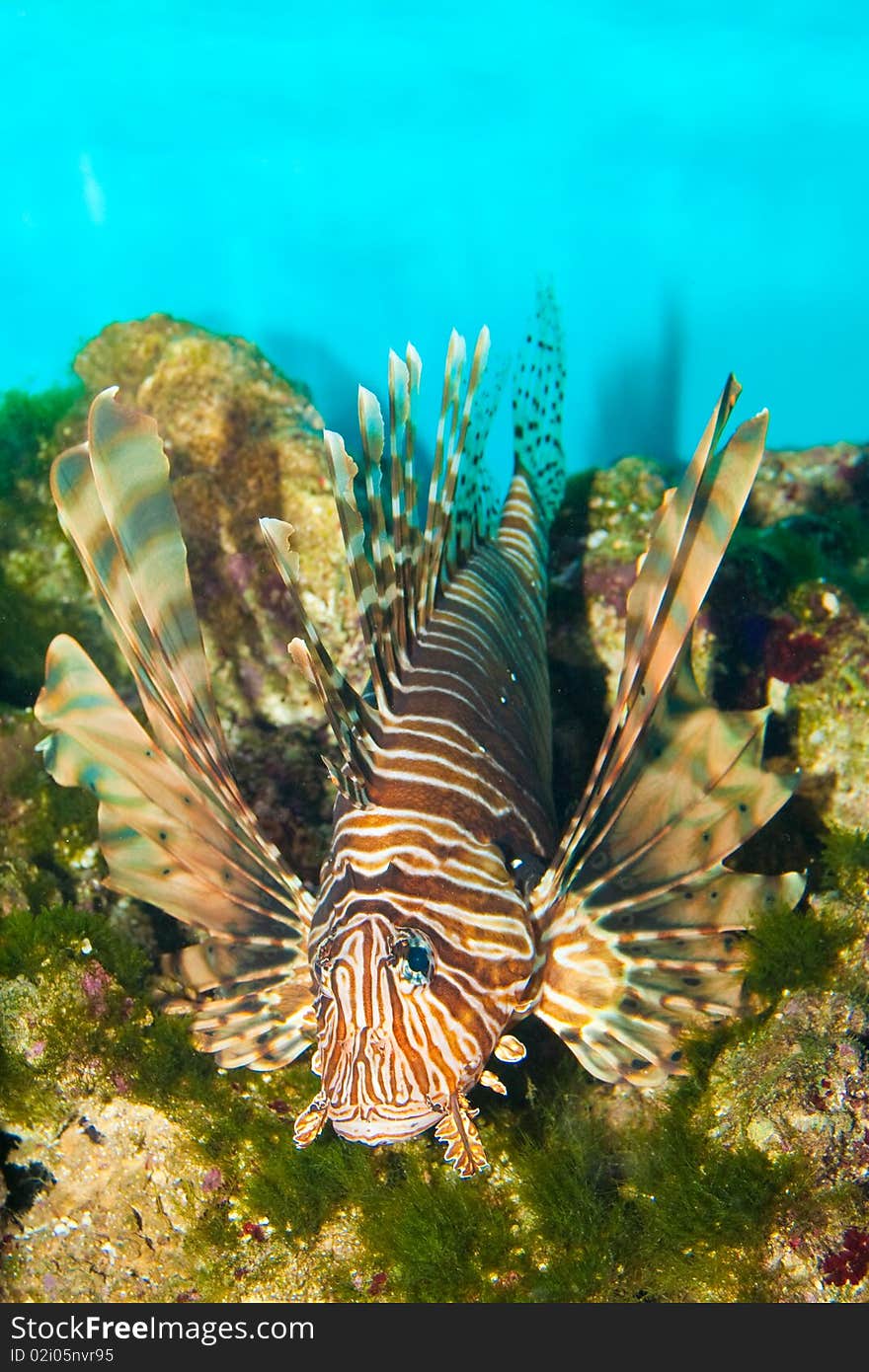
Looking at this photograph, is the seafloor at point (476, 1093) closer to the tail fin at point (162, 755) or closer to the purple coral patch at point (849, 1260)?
the purple coral patch at point (849, 1260)

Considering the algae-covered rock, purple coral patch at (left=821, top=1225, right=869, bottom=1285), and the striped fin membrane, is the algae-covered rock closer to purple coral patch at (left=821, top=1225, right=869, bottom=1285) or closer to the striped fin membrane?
the striped fin membrane

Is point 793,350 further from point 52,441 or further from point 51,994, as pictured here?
point 51,994

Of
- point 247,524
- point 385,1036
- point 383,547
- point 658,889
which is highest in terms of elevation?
point 247,524

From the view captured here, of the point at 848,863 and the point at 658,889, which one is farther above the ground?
the point at 848,863

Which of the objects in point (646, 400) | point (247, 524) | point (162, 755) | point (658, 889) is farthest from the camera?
point (646, 400)

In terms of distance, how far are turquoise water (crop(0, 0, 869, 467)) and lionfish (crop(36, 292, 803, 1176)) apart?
12.5 ft

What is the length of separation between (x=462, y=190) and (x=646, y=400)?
1.89 metres

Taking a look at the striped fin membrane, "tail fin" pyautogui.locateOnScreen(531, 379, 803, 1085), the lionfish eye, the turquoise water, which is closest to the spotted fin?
the striped fin membrane

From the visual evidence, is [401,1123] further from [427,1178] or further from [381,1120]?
[427,1178]

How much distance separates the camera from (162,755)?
2.52 m

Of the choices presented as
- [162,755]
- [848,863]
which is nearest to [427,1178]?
[162,755]

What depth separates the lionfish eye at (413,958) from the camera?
6.27ft
